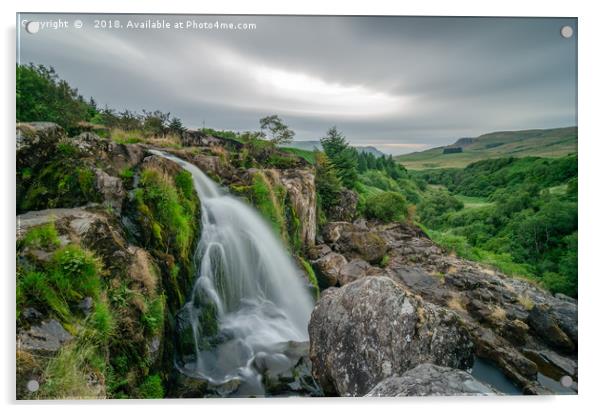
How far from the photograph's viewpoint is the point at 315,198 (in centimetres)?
595

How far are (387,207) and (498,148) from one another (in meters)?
1.68

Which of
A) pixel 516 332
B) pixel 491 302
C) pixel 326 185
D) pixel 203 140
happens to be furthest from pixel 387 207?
pixel 203 140

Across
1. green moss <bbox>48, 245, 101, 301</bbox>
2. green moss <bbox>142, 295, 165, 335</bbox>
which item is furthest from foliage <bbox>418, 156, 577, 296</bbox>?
green moss <bbox>48, 245, 101, 301</bbox>

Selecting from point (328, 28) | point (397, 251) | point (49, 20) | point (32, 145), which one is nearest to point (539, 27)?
point (328, 28)

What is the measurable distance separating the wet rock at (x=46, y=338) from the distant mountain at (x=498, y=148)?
14.3 ft

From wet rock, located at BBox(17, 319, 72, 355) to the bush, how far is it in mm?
4153

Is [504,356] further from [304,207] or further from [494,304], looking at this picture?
[304,207]

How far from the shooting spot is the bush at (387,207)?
4973 millimetres

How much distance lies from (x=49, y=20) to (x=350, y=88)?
366 cm

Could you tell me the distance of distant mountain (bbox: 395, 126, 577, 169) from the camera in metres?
4.15

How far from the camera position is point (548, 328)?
4164 millimetres
